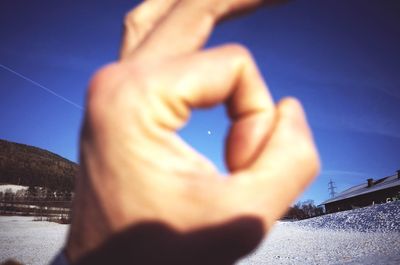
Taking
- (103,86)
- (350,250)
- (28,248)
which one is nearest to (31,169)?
(28,248)

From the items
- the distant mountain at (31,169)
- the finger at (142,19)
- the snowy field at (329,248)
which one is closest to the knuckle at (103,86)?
the finger at (142,19)

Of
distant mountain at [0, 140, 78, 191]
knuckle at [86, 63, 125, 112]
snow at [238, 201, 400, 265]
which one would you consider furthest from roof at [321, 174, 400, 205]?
distant mountain at [0, 140, 78, 191]

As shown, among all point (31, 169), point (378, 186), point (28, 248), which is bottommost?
point (28, 248)

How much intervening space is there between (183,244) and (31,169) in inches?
1611

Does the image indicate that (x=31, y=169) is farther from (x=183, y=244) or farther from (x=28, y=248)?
(x=183, y=244)

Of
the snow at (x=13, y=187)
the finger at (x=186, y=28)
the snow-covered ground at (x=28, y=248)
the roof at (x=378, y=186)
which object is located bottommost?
the snow-covered ground at (x=28, y=248)

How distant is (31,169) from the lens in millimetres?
35375

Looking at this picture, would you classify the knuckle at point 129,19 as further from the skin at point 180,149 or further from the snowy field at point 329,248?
the snowy field at point 329,248

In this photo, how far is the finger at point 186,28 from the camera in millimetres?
685

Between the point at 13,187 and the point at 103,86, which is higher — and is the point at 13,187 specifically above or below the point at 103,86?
above

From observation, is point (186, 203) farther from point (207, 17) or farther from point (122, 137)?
point (207, 17)

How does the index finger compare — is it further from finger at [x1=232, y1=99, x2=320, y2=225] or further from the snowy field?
the snowy field

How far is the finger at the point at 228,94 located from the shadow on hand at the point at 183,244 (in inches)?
5.5

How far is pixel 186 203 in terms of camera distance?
556mm
